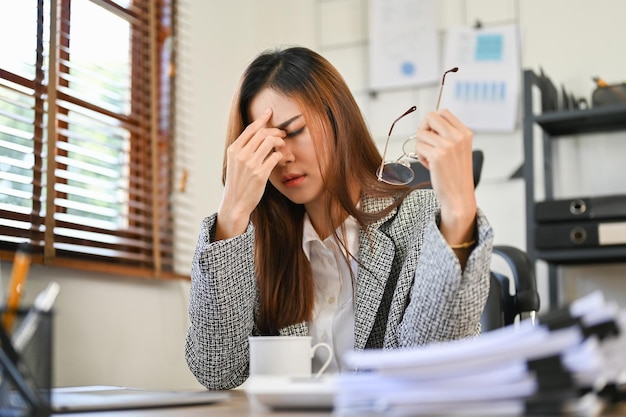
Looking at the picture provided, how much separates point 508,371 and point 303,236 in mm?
938

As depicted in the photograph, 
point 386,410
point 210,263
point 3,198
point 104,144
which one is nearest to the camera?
point 386,410

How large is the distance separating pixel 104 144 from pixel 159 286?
448mm

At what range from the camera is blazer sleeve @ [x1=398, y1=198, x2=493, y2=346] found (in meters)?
0.99

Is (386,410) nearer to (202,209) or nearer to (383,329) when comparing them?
(383,329)

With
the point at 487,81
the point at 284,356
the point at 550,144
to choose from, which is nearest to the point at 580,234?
the point at 550,144

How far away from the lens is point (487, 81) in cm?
274

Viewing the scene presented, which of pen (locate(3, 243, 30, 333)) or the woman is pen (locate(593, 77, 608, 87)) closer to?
the woman

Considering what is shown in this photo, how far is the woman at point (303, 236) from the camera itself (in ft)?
4.17

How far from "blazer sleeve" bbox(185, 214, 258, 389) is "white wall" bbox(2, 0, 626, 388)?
749mm

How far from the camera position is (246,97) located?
5.01ft

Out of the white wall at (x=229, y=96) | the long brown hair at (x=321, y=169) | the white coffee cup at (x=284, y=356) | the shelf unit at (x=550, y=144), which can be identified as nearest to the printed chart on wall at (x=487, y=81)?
the white wall at (x=229, y=96)

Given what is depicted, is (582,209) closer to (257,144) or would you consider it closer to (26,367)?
(257,144)

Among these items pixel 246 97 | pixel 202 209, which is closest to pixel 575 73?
pixel 202 209

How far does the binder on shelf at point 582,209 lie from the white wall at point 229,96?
0.96ft
